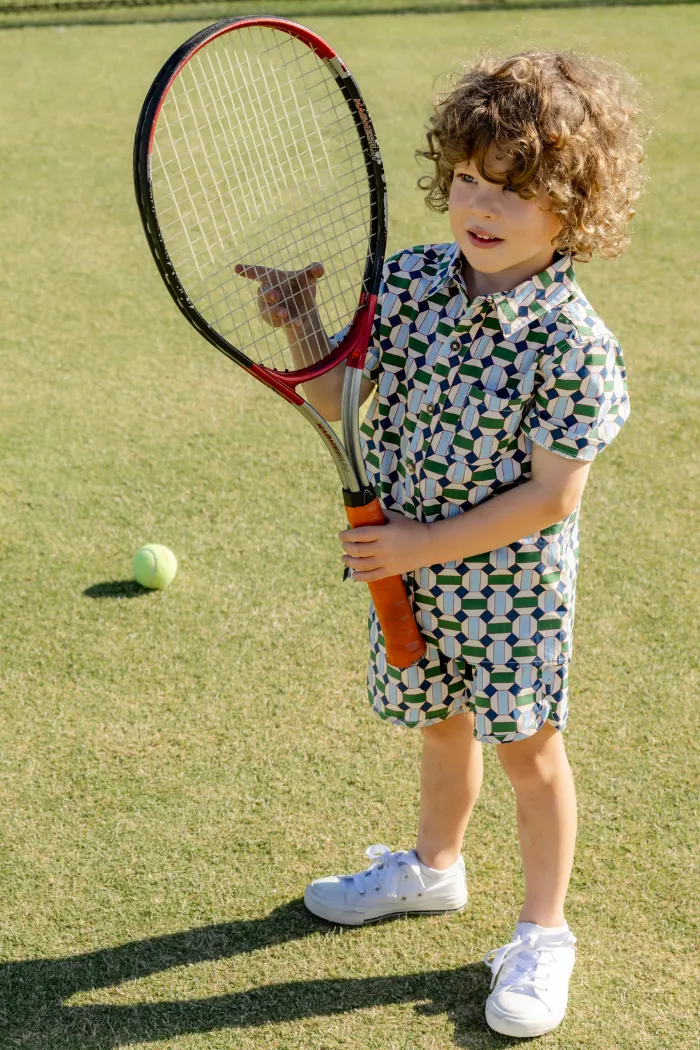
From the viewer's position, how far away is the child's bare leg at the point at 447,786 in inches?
83.3

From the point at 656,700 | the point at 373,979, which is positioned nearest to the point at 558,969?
the point at 373,979

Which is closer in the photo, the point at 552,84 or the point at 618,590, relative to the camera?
the point at 552,84

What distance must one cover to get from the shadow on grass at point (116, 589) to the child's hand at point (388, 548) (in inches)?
51.5

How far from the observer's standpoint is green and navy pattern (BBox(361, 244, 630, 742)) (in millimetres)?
1727

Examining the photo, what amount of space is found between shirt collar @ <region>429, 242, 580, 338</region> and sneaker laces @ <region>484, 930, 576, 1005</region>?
1.05 m

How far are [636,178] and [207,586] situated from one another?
1.60m

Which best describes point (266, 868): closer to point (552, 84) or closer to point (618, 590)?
point (618, 590)

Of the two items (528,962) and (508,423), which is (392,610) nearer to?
(508,423)

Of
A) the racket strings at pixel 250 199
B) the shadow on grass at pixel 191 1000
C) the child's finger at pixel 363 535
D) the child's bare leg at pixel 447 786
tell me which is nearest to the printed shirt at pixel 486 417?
the child's finger at pixel 363 535

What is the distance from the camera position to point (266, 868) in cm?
231

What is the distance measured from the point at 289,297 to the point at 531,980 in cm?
119

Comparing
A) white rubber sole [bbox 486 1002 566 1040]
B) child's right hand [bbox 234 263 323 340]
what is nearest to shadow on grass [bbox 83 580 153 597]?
child's right hand [bbox 234 263 323 340]

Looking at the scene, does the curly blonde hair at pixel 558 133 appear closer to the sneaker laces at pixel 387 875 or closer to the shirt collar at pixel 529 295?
the shirt collar at pixel 529 295

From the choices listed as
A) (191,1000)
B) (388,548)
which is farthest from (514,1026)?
(388,548)
